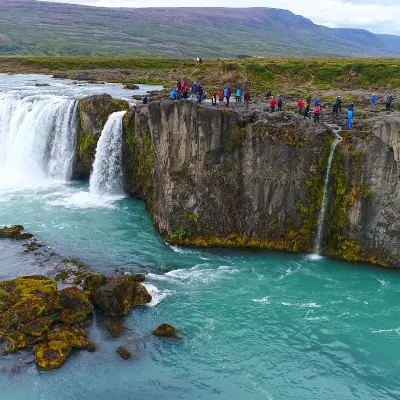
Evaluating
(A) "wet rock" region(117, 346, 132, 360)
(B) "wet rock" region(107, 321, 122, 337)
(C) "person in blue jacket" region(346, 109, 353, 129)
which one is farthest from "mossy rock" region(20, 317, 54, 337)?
(C) "person in blue jacket" region(346, 109, 353, 129)

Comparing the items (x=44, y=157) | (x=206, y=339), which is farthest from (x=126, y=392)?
(x=44, y=157)

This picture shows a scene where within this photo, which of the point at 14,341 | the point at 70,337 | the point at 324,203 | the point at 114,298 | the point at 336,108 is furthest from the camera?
the point at 336,108

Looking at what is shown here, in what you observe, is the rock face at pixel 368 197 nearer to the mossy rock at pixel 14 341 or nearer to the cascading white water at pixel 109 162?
the mossy rock at pixel 14 341

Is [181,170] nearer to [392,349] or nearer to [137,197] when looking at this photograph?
[137,197]

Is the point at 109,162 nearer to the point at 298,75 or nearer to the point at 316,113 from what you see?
the point at 316,113

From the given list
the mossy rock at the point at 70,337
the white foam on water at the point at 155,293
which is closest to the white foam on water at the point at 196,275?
the white foam on water at the point at 155,293

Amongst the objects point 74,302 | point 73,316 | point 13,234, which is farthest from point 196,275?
point 13,234

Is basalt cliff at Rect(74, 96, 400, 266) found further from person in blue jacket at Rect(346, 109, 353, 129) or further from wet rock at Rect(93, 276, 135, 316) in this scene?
wet rock at Rect(93, 276, 135, 316)
